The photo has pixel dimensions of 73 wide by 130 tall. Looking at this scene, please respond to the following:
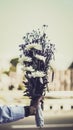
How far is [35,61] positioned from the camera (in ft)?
6.56

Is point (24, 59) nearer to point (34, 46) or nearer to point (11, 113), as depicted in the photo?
point (34, 46)

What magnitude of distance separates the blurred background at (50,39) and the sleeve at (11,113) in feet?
0.14

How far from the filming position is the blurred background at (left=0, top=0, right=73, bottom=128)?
1972mm

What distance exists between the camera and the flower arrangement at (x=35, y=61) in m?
1.99

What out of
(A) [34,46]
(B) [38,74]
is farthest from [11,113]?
(A) [34,46]

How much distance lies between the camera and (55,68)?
6.63 ft

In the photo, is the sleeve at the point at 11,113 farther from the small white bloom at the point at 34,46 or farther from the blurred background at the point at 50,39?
the small white bloom at the point at 34,46

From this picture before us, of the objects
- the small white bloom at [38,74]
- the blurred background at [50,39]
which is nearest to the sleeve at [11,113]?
the blurred background at [50,39]

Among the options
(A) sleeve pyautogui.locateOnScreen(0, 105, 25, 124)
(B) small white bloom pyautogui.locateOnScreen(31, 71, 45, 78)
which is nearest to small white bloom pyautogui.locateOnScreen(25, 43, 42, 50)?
(B) small white bloom pyautogui.locateOnScreen(31, 71, 45, 78)

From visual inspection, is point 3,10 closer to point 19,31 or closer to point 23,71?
point 19,31

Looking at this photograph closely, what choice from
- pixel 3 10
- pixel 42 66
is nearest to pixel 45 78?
pixel 42 66

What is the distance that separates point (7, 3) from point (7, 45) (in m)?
0.31

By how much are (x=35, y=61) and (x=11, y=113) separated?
41 cm

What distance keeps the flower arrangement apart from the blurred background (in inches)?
1.5
